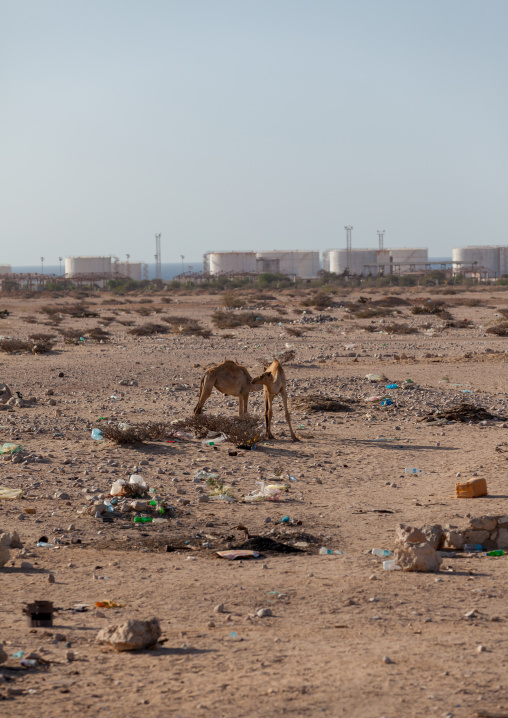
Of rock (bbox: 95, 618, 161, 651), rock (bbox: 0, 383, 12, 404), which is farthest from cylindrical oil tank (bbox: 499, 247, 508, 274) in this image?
rock (bbox: 95, 618, 161, 651)

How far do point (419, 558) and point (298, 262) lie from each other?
350 ft

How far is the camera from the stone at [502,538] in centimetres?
786

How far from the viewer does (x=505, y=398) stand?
16688 millimetres

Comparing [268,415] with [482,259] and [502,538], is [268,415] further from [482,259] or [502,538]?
[482,259]

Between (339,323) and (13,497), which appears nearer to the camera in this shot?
(13,497)

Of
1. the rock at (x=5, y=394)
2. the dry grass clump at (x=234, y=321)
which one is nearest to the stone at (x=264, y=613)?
the rock at (x=5, y=394)

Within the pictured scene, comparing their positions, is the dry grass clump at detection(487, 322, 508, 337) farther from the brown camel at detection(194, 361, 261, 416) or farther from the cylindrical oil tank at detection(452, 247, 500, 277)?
the cylindrical oil tank at detection(452, 247, 500, 277)

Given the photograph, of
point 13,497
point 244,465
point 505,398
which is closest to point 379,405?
point 505,398

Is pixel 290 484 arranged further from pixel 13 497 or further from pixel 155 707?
pixel 155 707

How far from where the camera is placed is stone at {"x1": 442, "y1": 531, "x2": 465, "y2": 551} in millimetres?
7828

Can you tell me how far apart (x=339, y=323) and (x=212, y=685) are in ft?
109

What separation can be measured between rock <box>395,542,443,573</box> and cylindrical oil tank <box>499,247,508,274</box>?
10975 centimetres

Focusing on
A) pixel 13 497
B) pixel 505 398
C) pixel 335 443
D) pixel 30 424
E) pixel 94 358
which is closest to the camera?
pixel 13 497

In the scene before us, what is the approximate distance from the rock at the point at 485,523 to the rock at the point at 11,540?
4.07 meters
